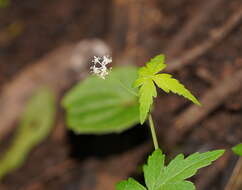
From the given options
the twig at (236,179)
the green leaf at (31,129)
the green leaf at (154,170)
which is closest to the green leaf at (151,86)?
the green leaf at (154,170)

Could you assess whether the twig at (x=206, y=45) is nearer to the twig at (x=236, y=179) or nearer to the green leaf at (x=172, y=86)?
the twig at (x=236, y=179)

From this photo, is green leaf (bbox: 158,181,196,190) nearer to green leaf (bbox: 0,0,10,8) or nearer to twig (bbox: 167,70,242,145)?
twig (bbox: 167,70,242,145)

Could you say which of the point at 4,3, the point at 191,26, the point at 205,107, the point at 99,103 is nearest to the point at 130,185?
the point at 205,107

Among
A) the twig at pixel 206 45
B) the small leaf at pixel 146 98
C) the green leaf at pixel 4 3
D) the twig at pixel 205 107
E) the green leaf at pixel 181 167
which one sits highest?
the green leaf at pixel 4 3

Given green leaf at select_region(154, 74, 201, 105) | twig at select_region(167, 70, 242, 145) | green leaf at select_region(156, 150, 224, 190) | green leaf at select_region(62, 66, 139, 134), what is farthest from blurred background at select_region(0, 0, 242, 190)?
green leaf at select_region(154, 74, 201, 105)

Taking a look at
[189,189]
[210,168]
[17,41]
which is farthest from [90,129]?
[17,41]

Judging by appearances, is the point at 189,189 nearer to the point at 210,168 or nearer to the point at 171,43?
the point at 210,168
